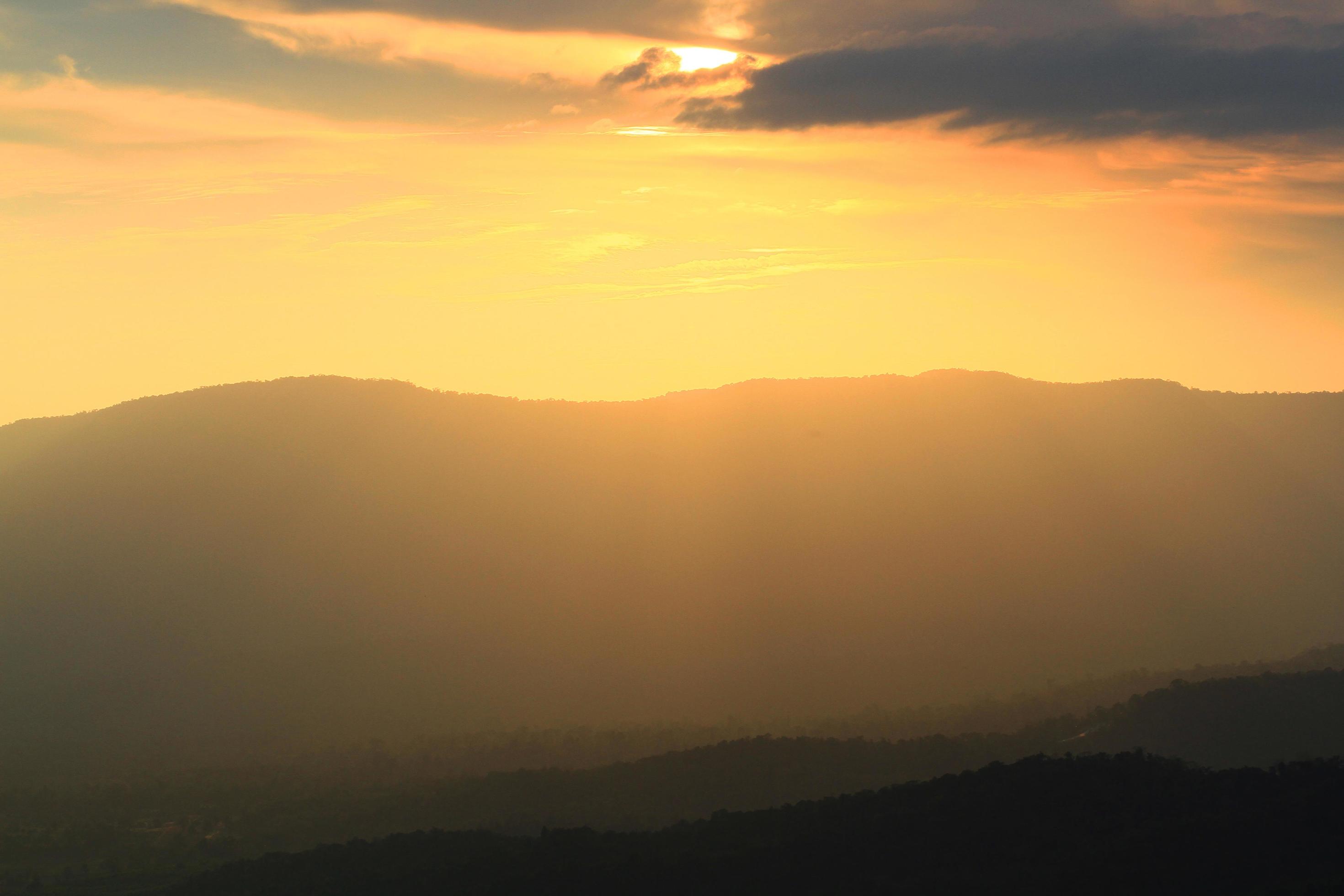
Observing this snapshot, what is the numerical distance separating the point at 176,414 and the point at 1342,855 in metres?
99.2

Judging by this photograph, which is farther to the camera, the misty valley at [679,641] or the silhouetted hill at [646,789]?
the silhouetted hill at [646,789]

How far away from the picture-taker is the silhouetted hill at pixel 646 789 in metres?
39.2

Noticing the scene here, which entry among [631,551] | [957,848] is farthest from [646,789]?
[631,551]

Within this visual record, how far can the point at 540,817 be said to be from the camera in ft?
132

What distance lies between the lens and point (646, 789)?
42.3 m

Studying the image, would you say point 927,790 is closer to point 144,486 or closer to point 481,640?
point 481,640

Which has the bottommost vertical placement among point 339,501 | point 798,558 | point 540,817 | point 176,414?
point 540,817

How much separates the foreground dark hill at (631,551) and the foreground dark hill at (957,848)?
3214 centimetres

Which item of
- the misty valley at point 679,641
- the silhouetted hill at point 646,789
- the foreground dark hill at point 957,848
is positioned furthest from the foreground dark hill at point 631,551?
the foreground dark hill at point 957,848

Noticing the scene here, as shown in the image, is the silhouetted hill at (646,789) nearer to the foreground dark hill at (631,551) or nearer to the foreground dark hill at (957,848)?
the foreground dark hill at (957,848)

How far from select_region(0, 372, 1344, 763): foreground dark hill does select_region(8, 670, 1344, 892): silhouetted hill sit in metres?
16.0

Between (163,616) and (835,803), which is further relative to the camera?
(163,616)

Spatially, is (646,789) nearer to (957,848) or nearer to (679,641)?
(957,848)

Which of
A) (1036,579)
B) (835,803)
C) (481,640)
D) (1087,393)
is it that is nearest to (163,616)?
(481,640)
